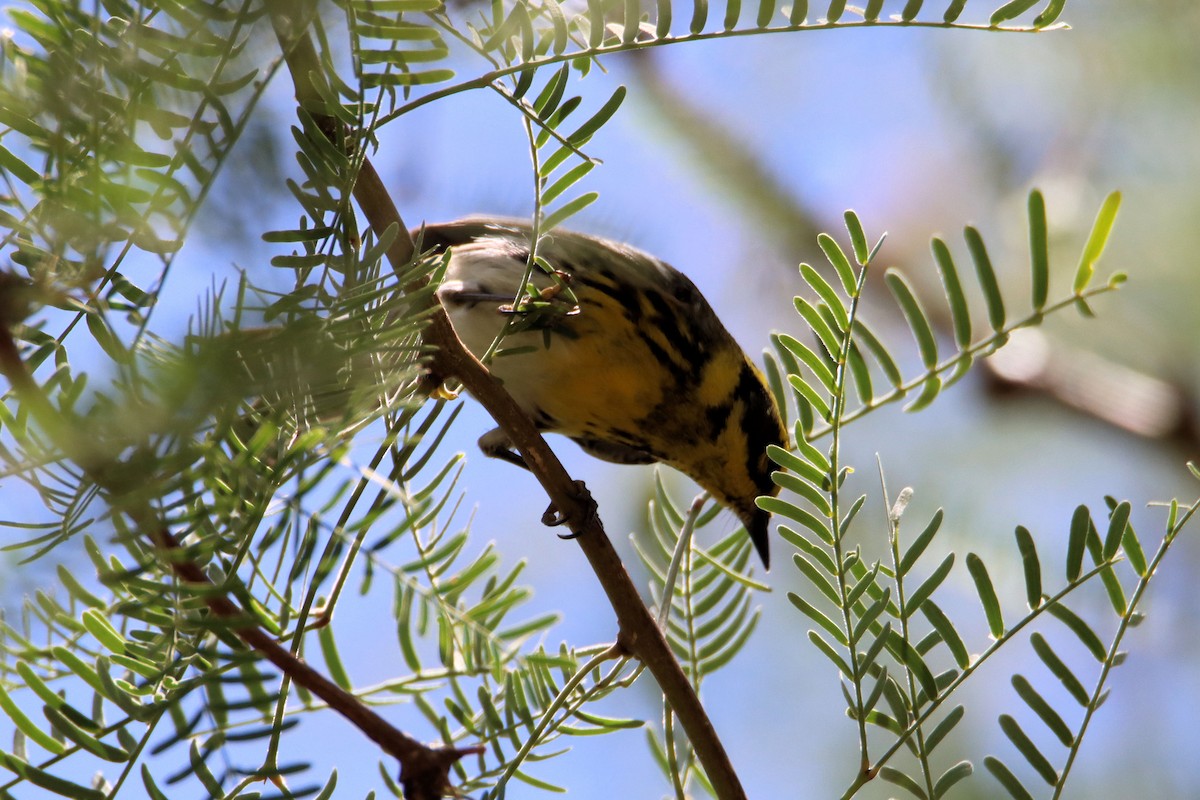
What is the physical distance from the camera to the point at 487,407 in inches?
46.5

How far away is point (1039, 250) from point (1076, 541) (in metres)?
0.32

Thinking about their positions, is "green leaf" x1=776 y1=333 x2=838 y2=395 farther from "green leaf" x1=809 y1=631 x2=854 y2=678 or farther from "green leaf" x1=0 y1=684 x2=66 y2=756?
"green leaf" x1=0 y1=684 x2=66 y2=756

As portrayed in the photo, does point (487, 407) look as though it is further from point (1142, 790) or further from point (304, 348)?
point (1142, 790)

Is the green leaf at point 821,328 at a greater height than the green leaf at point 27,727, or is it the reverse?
the green leaf at point 821,328

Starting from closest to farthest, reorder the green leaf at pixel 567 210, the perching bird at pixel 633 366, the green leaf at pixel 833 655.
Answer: the green leaf at pixel 833 655, the green leaf at pixel 567 210, the perching bird at pixel 633 366

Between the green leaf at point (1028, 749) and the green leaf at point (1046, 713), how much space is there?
27mm

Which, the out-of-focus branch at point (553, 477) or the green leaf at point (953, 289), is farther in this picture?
the green leaf at point (953, 289)

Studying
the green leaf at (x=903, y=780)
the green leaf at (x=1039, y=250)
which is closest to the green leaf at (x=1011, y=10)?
the green leaf at (x=1039, y=250)

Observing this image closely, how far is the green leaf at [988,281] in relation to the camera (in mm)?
1164

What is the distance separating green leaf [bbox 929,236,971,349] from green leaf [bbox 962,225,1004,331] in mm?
24

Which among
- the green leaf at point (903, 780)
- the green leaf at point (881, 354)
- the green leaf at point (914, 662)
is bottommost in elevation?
the green leaf at point (903, 780)

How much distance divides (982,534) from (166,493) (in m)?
2.20

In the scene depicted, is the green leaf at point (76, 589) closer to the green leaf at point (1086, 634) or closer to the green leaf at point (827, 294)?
the green leaf at point (827, 294)

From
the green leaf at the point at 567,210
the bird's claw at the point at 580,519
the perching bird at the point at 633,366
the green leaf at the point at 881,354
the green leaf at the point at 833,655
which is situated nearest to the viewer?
the green leaf at the point at 833,655
